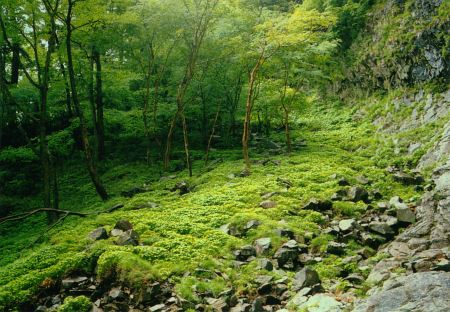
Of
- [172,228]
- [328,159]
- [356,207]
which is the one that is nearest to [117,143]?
[328,159]

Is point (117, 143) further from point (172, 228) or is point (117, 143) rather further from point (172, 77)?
point (172, 228)

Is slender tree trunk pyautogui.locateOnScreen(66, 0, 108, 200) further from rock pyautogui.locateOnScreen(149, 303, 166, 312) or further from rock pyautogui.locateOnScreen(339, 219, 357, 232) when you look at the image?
rock pyautogui.locateOnScreen(339, 219, 357, 232)

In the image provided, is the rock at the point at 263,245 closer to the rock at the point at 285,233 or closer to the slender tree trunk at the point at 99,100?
the rock at the point at 285,233

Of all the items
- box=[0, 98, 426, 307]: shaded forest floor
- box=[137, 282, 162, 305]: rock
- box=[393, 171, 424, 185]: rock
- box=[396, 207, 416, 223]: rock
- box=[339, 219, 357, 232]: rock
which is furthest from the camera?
box=[393, 171, 424, 185]: rock

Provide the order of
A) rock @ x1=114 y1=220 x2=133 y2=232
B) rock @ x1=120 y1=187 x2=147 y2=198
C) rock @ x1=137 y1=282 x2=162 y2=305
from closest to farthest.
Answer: rock @ x1=137 y1=282 x2=162 y2=305 < rock @ x1=114 y1=220 x2=133 y2=232 < rock @ x1=120 y1=187 x2=147 y2=198

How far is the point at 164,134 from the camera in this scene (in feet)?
109

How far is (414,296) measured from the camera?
699cm

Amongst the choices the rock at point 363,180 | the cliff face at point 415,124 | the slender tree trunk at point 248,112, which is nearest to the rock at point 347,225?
the cliff face at point 415,124

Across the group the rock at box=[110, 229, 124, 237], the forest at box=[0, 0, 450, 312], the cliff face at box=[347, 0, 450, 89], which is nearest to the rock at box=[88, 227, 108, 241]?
the forest at box=[0, 0, 450, 312]

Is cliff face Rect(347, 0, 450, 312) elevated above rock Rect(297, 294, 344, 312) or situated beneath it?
elevated above

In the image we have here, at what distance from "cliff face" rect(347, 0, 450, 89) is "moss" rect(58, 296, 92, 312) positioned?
71.0 feet

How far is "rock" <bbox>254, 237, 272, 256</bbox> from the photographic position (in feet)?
37.0

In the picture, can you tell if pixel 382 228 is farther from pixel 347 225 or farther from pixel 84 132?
pixel 84 132

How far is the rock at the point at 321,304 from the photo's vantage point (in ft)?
25.8
